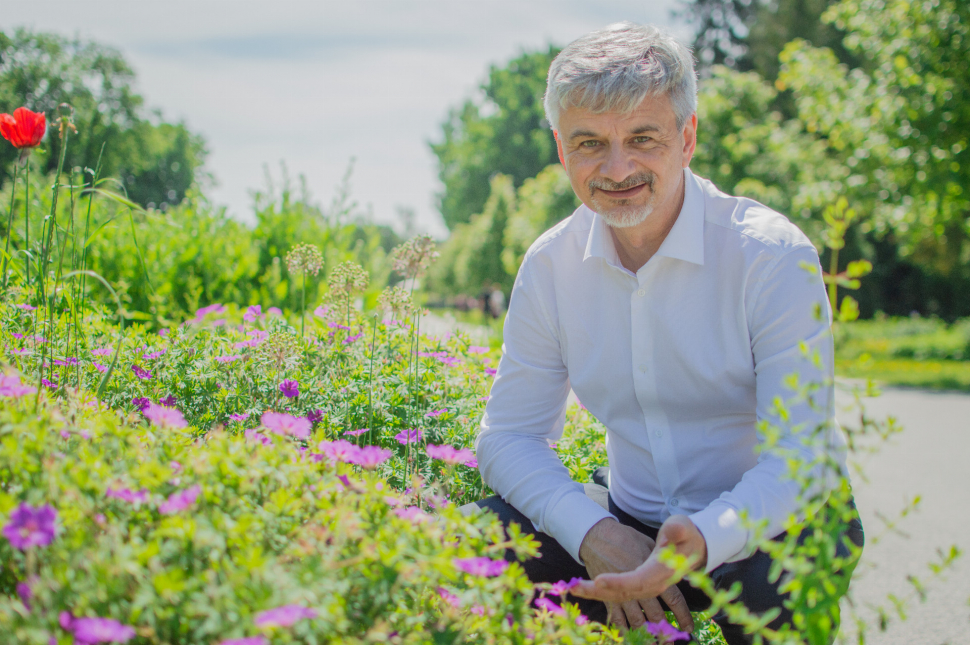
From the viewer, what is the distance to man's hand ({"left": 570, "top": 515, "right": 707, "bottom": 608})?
1.44 metres

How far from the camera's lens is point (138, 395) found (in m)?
2.20

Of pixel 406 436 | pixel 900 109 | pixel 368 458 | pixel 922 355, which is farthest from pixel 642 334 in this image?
pixel 922 355

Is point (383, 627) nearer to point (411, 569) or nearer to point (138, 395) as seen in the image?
point (411, 569)

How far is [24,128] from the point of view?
202 cm

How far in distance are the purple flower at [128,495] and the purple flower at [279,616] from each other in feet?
0.98

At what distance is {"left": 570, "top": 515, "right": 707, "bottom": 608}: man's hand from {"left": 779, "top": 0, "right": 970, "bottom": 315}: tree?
10.9m

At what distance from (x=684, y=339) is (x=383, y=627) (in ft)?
4.13

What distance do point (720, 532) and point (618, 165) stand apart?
3.23 ft

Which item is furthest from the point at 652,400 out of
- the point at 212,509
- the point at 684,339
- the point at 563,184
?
the point at 563,184

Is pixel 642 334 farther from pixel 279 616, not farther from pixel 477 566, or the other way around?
pixel 279 616

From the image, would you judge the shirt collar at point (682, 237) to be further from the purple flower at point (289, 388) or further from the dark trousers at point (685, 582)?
the purple flower at point (289, 388)

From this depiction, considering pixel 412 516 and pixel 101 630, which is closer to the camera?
pixel 101 630

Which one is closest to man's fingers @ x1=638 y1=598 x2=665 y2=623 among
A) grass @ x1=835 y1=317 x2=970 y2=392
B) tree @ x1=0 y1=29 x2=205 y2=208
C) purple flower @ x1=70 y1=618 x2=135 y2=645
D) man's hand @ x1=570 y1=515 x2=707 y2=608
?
man's hand @ x1=570 y1=515 x2=707 y2=608

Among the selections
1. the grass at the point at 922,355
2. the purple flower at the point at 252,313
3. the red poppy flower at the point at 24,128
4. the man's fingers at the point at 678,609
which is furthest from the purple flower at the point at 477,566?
the grass at the point at 922,355
